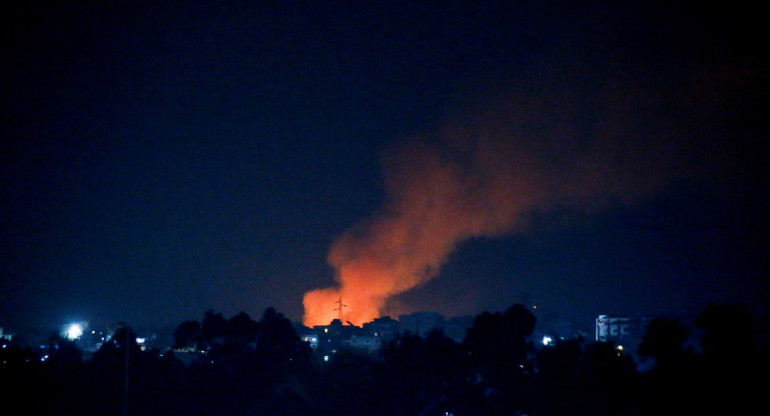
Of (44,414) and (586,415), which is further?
(44,414)

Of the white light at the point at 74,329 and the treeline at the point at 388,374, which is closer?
the treeline at the point at 388,374

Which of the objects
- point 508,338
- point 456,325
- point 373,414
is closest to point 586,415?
point 508,338

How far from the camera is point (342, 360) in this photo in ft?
66.7

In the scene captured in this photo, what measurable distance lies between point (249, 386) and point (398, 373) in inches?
180

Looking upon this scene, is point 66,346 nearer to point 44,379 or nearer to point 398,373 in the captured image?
point 44,379

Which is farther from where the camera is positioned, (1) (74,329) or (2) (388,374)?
(1) (74,329)

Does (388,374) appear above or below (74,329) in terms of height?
below

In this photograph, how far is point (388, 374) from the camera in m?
18.2

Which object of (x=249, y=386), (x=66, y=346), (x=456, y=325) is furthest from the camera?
(x=456, y=325)

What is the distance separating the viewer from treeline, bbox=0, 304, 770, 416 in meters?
15.7

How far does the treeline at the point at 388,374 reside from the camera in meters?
15.7

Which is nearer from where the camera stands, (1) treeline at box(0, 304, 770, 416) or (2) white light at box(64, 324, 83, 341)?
(1) treeline at box(0, 304, 770, 416)

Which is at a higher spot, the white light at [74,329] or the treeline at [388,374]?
the white light at [74,329]

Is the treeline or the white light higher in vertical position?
the white light
